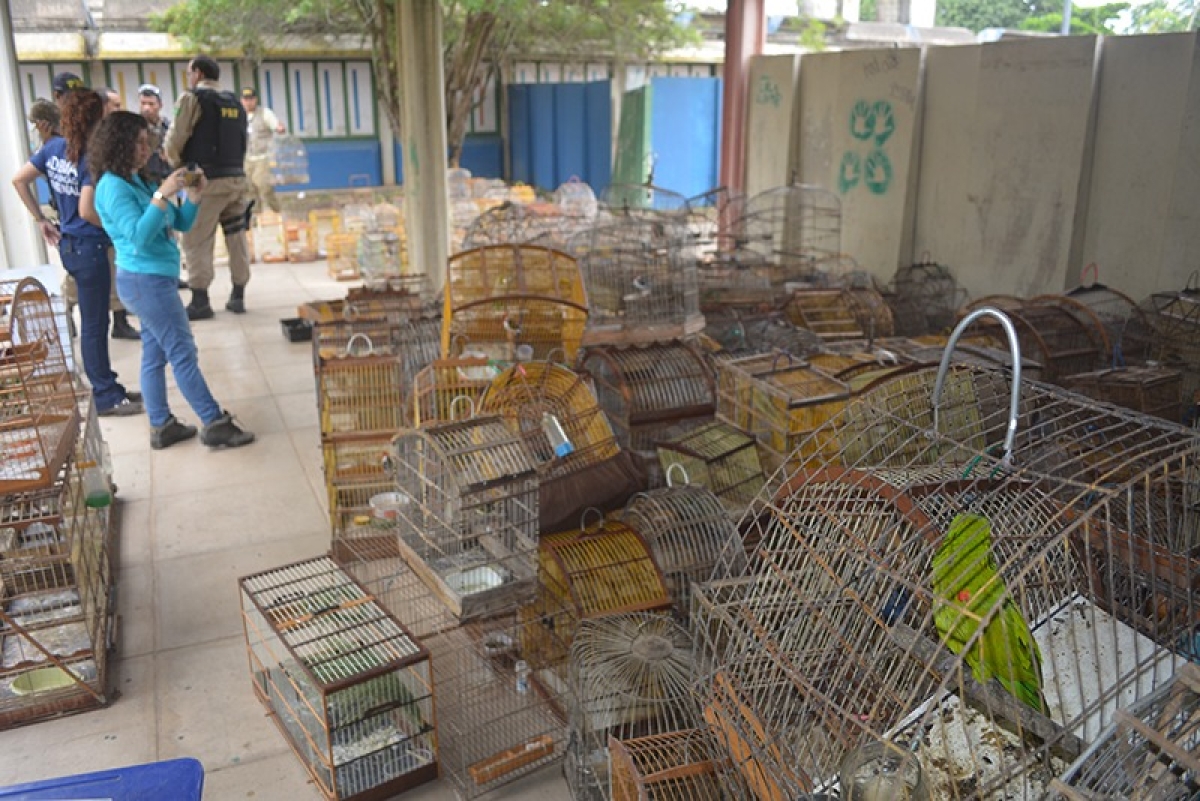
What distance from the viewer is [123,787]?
2.16m

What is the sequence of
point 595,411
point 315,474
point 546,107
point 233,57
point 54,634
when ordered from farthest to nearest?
1. point 546,107
2. point 233,57
3. point 315,474
4. point 595,411
5. point 54,634

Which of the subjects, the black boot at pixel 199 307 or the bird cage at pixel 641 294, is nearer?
the bird cage at pixel 641 294

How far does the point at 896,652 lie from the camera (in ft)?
8.03

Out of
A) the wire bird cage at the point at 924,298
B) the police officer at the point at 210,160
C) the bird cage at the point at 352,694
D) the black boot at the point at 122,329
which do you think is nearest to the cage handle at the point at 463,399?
the bird cage at the point at 352,694

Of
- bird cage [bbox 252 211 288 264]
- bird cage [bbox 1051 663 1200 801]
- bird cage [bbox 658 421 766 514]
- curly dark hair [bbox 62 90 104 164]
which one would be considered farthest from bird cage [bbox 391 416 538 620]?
bird cage [bbox 252 211 288 264]

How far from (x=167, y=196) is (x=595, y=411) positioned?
2666mm

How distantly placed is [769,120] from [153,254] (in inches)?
300

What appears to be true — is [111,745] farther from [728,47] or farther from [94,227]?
[728,47]

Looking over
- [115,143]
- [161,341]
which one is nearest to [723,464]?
[161,341]

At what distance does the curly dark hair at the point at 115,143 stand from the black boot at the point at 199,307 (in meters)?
4.31

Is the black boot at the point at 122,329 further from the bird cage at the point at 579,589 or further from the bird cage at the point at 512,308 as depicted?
the bird cage at the point at 579,589

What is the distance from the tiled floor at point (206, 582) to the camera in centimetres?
341

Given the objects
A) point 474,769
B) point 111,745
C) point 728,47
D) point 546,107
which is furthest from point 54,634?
point 546,107

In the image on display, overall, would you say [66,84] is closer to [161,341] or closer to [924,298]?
[161,341]
